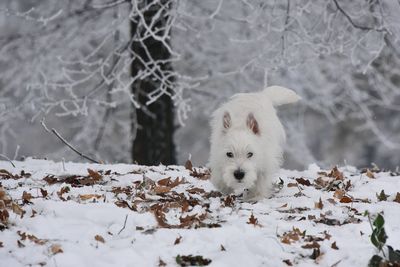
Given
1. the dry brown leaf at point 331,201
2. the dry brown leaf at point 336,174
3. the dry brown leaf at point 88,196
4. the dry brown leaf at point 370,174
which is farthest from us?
the dry brown leaf at point 370,174

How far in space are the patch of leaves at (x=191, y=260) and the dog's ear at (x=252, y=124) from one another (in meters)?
2.36

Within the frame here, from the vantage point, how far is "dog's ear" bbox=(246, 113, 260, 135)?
19.5ft

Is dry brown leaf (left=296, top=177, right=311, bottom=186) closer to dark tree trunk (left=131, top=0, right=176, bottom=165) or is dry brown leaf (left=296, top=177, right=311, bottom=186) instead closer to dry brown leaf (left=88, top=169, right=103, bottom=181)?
dry brown leaf (left=88, top=169, right=103, bottom=181)

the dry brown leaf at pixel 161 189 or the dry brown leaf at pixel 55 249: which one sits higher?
the dry brown leaf at pixel 161 189

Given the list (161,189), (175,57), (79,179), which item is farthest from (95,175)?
(175,57)

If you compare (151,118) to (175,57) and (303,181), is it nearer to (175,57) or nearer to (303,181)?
(175,57)

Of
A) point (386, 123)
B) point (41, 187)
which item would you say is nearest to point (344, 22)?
point (41, 187)

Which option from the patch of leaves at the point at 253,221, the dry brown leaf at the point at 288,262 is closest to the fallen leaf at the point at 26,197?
the patch of leaves at the point at 253,221

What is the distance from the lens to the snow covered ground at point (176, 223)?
380 centimetres

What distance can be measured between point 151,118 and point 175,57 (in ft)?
5.09

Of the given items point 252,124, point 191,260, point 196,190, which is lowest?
point 191,260

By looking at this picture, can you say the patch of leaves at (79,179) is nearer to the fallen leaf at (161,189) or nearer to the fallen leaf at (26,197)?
the fallen leaf at (161,189)

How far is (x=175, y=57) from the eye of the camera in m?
10.6

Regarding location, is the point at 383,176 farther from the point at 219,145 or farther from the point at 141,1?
the point at 141,1
